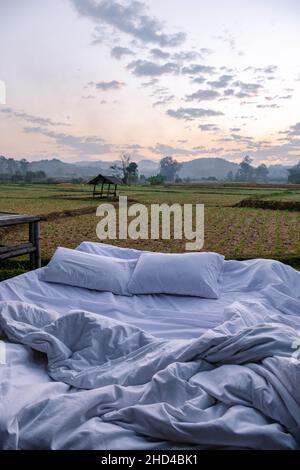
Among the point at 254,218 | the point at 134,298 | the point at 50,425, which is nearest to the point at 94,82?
the point at 254,218

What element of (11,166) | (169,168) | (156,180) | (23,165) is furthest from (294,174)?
(11,166)

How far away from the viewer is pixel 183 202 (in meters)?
4.42

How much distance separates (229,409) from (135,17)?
362cm

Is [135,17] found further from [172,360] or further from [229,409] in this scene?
[229,409]

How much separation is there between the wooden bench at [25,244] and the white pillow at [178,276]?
3.81 feet

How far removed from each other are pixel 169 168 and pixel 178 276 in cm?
217

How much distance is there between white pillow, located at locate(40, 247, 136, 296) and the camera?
8.84 feet

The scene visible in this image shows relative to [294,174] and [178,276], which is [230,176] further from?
[178,276]

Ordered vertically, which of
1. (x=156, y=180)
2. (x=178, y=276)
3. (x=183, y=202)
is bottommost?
(x=178, y=276)

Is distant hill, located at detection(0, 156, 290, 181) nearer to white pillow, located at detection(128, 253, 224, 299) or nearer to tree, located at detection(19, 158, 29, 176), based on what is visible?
tree, located at detection(19, 158, 29, 176)

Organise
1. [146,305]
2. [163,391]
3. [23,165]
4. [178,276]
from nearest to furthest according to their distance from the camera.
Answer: [163,391] → [146,305] → [178,276] → [23,165]

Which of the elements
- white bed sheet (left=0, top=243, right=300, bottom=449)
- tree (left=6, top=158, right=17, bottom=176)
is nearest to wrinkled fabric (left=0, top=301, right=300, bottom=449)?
white bed sheet (left=0, top=243, right=300, bottom=449)

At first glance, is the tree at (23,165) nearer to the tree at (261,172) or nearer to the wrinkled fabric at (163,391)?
the tree at (261,172)

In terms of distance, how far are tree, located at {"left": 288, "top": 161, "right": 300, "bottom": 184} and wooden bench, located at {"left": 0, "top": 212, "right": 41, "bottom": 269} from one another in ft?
8.47
